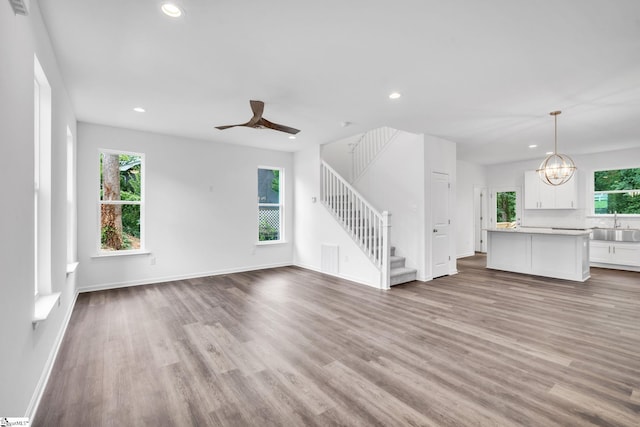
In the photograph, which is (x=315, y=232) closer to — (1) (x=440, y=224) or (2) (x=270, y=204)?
(2) (x=270, y=204)

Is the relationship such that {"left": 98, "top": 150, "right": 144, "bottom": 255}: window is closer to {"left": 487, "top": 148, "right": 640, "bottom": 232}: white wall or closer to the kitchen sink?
{"left": 487, "top": 148, "right": 640, "bottom": 232}: white wall

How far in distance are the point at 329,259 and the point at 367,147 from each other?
2.63 meters

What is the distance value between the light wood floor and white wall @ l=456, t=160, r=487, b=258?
3919mm

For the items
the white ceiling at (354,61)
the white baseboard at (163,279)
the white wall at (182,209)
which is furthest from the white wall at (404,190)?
the white baseboard at (163,279)

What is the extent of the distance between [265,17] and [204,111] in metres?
2.37

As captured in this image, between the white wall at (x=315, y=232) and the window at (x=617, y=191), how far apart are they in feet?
20.5

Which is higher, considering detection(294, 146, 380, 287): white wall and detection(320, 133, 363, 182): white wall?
detection(320, 133, 363, 182): white wall

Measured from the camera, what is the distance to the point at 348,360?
8.57 feet

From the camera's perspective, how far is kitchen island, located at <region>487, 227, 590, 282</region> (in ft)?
18.1

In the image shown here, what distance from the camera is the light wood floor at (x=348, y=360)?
76.9 inches

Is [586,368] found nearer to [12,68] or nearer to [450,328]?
[450,328]

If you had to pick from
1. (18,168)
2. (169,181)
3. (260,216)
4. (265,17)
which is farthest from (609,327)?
(169,181)

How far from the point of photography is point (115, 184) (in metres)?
5.20

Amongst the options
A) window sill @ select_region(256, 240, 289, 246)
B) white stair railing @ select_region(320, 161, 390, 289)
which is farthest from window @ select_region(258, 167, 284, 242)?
white stair railing @ select_region(320, 161, 390, 289)
